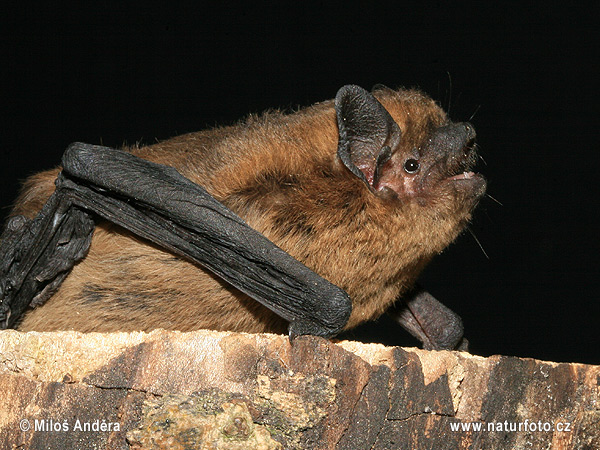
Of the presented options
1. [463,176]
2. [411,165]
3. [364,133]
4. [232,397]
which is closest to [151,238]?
[232,397]

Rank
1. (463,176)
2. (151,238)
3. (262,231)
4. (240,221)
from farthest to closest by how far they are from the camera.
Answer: (463,176)
(262,231)
(151,238)
(240,221)

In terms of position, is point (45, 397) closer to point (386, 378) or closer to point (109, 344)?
point (109, 344)

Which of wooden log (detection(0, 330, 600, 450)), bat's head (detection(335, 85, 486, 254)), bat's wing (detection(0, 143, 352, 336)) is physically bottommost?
wooden log (detection(0, 330, 600, 450))

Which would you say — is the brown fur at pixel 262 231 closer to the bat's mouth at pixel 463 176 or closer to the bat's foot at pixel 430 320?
the bat's mouth at pixel 463 176

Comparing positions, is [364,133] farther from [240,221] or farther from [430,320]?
[430,320]

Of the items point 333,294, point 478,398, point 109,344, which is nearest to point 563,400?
point 478,398

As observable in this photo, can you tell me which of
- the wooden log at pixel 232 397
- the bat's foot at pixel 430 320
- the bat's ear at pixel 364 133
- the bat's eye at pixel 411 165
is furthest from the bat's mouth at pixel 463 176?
the wooden log at pixel 232 397

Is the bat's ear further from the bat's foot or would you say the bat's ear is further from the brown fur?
the bat's foot

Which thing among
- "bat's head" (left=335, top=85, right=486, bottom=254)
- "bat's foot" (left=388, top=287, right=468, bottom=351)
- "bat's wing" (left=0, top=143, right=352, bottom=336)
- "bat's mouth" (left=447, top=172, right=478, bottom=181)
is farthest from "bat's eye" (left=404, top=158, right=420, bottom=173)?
"bat's foot" (left=388, top=287, right=468, bottom=351)
